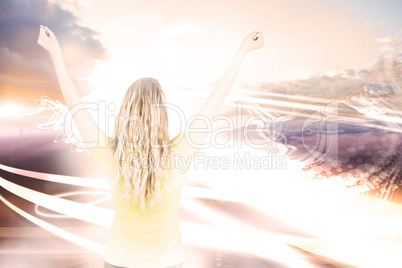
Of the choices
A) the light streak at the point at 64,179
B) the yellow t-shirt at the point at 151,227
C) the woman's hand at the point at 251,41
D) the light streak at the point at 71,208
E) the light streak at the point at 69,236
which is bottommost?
the light streak at the point at 69,236

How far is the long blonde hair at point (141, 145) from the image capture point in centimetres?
118

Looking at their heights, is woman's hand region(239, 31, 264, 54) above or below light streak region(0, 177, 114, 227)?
above

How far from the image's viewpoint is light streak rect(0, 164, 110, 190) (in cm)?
328

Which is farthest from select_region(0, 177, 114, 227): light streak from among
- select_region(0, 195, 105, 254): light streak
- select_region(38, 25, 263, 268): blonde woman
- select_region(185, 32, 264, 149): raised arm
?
select_region(185, 32, 264, 149): raised arm

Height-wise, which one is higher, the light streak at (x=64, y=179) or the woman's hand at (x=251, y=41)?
the woman's hand at (x=251, y=41)

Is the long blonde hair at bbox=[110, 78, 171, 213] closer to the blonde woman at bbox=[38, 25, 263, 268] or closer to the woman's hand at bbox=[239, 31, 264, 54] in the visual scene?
the blonde woman at bbox=[38, 25, 263, 268]

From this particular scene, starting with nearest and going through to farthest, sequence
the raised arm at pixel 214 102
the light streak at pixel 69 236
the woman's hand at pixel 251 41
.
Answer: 1. the raised arm at pixel 214 102
2. the woman's hand at pixel 251 41
3. the light streak at pixel 69 236

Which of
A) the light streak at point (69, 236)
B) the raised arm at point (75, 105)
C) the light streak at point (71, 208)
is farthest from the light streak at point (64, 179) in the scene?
the raised arm at point (75, 105)

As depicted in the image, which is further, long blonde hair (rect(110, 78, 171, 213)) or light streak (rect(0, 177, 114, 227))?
light streak (rect(0, 177, 114, 227))

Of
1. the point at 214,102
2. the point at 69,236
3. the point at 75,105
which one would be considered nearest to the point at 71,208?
the point at 69,236

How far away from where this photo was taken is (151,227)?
120cm

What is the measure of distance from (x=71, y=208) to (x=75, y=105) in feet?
7.46

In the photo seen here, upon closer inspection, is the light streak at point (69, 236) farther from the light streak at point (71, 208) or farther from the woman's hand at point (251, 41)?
the woman's hand at point (251, 41)

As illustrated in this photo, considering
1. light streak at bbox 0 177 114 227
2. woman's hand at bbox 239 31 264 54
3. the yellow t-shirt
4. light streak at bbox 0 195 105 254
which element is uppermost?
woman's hand at bbox 239 31 264 54
